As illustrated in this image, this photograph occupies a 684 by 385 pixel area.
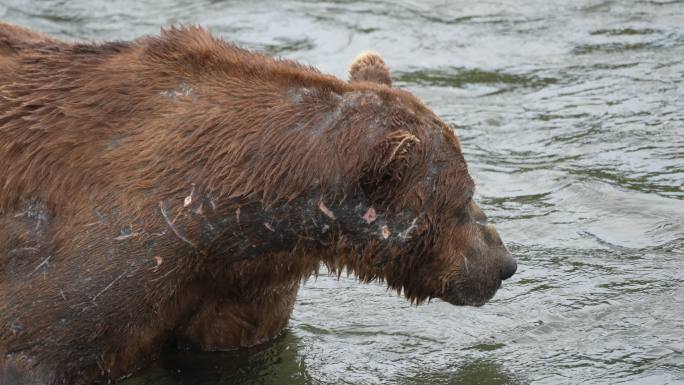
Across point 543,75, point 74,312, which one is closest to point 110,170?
point 74,312

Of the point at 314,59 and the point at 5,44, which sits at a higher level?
the point at 5,44

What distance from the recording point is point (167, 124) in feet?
21.3

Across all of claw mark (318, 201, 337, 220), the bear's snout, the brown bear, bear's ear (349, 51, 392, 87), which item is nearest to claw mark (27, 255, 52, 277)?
the brown bear

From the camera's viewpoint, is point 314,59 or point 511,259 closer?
point 511,259

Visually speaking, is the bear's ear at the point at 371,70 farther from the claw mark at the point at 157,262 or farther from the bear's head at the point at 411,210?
the claw mark at the point at 157,262

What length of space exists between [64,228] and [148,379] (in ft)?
4.45

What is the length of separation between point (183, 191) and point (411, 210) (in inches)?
45.7

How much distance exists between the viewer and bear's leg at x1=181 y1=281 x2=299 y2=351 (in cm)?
720

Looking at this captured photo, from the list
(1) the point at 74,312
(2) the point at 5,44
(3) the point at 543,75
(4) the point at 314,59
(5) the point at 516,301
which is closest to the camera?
(1) the point at 74,312

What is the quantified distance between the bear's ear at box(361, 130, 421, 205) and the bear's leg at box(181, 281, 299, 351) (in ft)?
3.19

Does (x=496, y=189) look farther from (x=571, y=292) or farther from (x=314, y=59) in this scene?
(x=314, y=59)

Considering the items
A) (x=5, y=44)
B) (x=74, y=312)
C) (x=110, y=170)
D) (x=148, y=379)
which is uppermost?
(x=5, y=44)

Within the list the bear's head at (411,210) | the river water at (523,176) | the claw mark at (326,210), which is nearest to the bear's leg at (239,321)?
the river water at (523,176)

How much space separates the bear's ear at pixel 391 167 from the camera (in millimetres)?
6465
